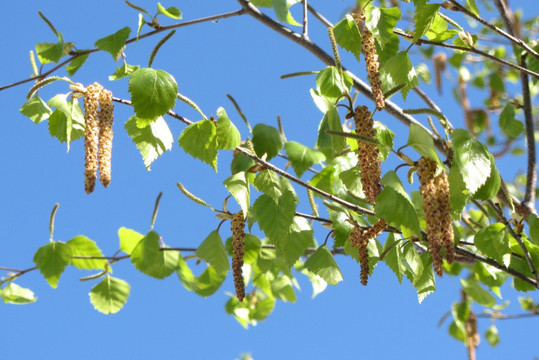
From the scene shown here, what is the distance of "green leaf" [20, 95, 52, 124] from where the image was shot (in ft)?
7.48

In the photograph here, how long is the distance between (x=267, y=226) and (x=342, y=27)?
0.61m

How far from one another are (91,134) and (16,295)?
68.4 inches

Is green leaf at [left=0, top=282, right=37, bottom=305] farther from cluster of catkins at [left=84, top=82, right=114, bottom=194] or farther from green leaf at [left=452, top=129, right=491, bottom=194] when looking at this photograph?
green leaf at [left=452, top=129, right=491, bottom=194]

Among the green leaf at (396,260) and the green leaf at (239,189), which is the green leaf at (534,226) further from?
the green leaf at (239,189)

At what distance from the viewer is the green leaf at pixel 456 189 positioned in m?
1.75

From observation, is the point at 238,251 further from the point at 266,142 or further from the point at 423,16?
the point at 423,16

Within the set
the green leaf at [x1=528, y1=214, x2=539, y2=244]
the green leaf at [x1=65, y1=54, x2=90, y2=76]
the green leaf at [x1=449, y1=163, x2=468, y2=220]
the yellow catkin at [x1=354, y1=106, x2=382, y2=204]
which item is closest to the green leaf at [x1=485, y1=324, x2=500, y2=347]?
the green leaf at [x1=528, y1=214, x2=539, y2=244]

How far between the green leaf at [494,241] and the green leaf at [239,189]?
74 cm

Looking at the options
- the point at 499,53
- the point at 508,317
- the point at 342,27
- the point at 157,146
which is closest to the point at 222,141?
the point at 157,146

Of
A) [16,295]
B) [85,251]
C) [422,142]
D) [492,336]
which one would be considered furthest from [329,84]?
[492,336]

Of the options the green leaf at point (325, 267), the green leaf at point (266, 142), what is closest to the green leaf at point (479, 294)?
the green leaf at point (325, 267)

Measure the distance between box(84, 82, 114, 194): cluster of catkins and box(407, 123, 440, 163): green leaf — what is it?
0.80 metres

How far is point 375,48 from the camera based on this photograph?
1.94m

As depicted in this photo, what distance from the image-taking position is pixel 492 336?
4680mm
